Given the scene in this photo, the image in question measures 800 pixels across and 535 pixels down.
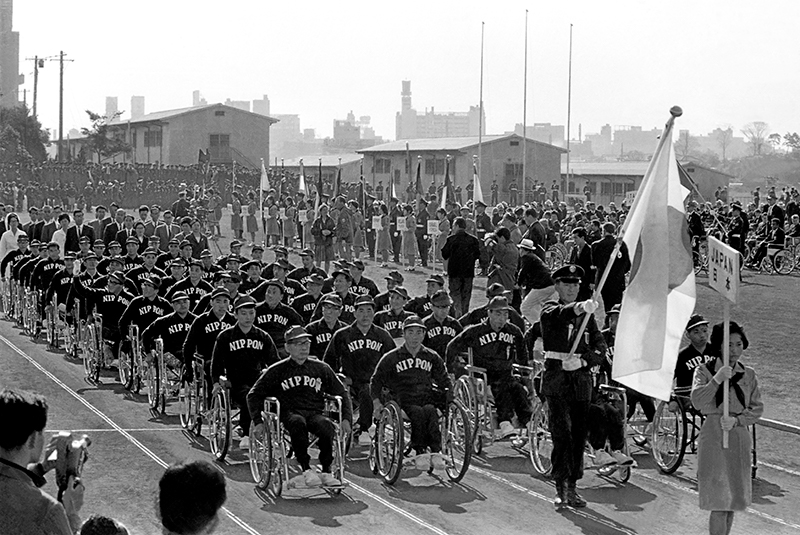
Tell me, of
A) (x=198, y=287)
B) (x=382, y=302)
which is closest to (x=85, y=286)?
(x=198, y=287)

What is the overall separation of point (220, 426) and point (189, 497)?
27.4ft

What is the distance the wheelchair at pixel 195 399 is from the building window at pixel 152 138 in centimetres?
6238

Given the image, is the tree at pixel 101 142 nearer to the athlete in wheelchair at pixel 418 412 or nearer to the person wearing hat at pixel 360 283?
the person wearing hat at pixel 360 283

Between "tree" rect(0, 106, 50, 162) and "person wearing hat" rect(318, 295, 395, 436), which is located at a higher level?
A: "tree" rect(0, 106, 50, 162)

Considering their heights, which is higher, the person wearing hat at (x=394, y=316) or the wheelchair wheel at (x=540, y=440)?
the person wearing hat at (x=394, y=316)

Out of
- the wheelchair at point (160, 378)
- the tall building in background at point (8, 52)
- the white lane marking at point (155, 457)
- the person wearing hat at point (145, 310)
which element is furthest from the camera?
the tall building in background at point (8, 52)

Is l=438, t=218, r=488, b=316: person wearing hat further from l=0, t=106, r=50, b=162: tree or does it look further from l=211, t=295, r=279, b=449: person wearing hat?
l=0, t=106, r=50, b=162: tree

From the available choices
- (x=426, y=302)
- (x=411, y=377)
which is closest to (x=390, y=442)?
(x=411, y=377)

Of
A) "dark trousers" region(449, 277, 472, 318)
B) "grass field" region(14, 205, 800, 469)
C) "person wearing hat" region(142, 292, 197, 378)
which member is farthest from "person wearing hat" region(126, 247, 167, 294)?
"grass field" region(14, 205, 800, 469)

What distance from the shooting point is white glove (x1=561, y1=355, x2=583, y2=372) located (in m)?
11.3

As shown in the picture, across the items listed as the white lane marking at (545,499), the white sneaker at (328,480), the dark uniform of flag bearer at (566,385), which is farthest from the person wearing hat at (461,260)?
the white sneaker at (328,480)

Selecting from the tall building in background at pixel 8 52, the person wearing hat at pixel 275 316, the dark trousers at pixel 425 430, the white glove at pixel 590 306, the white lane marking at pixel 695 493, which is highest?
the tall building in background at pixel 8 52

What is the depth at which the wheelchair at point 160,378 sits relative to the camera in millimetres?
15461

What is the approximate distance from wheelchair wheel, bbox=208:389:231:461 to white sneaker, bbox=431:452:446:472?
2.20m
